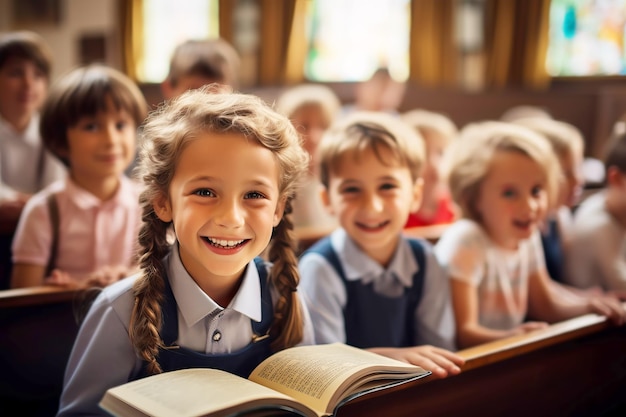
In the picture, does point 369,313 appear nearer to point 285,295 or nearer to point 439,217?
point 285,295

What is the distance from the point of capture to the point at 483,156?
96.7 inches

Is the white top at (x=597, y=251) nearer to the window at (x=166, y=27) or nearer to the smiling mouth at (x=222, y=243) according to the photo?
the smiling mouth at (x=222, y=243)

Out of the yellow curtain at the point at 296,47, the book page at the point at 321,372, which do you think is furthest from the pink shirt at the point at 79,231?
the yellow curtain at the point at 296,47

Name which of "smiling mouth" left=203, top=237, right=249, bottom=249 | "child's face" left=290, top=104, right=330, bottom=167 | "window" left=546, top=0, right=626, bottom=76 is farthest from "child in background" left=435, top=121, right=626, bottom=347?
"window" left=546, top=0, right=626, bottom=76

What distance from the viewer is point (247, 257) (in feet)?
5.12

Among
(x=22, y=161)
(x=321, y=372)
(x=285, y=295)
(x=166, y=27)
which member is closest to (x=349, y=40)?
(x=166, y=27)

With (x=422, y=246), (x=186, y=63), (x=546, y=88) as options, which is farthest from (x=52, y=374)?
(x=546, y=88)

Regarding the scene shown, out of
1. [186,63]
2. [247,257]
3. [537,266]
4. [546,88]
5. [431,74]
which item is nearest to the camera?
[247,257]

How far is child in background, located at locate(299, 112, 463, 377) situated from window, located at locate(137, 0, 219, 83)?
706 cm

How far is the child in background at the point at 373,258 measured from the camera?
209 cm

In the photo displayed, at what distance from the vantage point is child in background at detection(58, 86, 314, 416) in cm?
151

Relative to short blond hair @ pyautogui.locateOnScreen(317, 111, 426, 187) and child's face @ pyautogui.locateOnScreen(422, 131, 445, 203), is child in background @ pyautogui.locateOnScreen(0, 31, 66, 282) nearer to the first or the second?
short blond hair @ pyautogui.locateOnScreen(317, 111, 426, 187)

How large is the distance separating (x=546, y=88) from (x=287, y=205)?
6167 millimetres

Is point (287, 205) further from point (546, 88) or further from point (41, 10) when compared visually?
point (41, 10)
